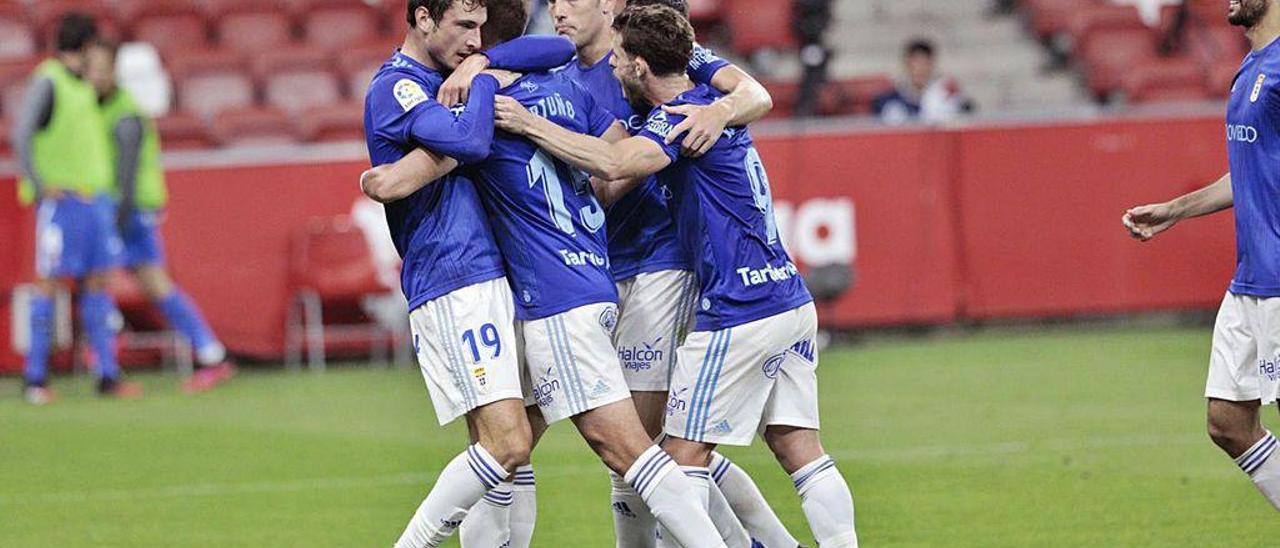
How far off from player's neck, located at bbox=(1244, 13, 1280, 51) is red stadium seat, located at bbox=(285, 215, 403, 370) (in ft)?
30.3

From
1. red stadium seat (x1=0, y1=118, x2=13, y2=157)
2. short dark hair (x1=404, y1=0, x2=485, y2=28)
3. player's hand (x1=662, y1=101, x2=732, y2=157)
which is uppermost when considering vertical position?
short dark hair (x1=404, y1=0, x2=485, y2=28)

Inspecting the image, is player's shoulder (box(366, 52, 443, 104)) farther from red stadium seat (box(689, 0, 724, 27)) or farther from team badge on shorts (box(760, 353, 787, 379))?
red stadium seat (box(689, 0, 724, 27))

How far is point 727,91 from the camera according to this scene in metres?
6.88

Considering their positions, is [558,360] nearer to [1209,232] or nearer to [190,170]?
[190,170]

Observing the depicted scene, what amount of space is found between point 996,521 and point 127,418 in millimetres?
6664

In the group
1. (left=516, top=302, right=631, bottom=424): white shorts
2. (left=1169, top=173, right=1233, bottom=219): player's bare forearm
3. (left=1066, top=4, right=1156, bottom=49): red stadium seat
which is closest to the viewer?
(left=516, top=302, right=631, bottom=424): white shorts

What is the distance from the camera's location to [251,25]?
19703 mm

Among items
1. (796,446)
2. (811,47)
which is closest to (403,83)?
(796,446)

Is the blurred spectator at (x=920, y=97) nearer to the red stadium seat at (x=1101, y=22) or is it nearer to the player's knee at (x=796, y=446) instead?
the red stadium seat at (x=1101, y=22)

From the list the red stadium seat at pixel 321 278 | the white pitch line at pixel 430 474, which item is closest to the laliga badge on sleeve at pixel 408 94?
the white pitch line at pixel 430 474

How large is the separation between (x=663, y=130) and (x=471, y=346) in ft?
3.07

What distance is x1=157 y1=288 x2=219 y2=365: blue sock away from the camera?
14.3 meters

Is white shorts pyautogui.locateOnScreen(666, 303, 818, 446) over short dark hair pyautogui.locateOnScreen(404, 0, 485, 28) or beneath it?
beneath

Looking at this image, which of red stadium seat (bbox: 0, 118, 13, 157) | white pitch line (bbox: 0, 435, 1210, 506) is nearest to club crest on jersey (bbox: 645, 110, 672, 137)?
white pitch line (bbox: 0, 435, 1210, 506)
